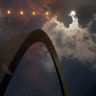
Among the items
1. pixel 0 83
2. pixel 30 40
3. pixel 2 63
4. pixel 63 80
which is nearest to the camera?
pixel 0 83

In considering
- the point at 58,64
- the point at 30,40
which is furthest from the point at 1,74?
the point at 58,64

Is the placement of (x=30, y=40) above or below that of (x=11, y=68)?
above

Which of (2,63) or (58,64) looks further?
(58,64)

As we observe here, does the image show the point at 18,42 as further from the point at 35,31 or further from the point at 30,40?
the point at 35,31

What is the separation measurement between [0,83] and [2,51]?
2.65m

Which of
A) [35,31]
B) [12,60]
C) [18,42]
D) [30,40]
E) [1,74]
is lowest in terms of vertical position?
[1,74]

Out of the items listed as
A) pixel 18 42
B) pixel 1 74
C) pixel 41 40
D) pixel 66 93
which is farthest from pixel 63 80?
pixel 1 74

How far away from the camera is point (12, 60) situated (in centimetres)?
1411

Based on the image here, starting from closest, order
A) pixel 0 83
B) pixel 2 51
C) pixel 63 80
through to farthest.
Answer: pixel 0 83 < pixel 2 51 < pixel 63 80

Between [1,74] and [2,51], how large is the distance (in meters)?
2.10

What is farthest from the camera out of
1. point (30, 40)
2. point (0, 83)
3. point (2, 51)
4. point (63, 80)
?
point (63, 80)

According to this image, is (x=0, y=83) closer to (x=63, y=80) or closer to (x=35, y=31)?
(x=35, y=31)

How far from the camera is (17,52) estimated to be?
14727 mm

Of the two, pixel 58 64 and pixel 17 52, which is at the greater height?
pixel 58 64
